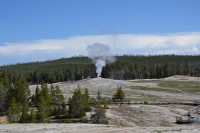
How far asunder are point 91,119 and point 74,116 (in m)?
3.97

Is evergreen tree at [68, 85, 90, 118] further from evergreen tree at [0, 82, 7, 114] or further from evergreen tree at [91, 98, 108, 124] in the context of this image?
evergreen tree at [0, 82, 7, 114]

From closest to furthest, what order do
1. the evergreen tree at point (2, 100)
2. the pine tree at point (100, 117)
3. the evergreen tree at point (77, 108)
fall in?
the pine tree at point (100, 117) < the evergreen tree at point (77, 108) < the evergreen tree at point (2, 100)

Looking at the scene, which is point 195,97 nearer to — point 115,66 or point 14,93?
point 14,93

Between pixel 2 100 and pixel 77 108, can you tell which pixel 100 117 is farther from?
pixel 2 100

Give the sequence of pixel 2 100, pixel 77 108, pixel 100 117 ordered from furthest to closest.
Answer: pixel 2 100 < pixel 77 108 < pixel 100 117

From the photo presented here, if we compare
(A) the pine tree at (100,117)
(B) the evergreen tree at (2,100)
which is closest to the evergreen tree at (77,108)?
(A) the pine tree at (100,117)

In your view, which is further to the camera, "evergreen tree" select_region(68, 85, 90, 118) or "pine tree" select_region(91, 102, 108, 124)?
"evergreen tree" select_region(68, 85, 90, 118)

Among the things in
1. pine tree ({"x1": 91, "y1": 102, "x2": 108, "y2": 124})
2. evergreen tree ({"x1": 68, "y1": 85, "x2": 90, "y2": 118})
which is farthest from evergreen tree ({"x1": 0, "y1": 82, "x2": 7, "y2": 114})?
pine tree ({"x1": 91, "y1": 102, "x2": 108, "y2": 124})

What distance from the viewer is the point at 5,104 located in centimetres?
6100

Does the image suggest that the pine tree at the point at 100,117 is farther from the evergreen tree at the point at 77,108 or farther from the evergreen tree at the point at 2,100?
the evergreen tree at the point at 2,100

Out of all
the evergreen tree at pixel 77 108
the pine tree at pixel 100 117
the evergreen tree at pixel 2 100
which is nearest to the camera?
the pine tree at pixel 100 117

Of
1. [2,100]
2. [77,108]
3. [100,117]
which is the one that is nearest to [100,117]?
[100,117]

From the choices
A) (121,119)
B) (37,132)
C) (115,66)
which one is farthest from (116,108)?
(115,66)

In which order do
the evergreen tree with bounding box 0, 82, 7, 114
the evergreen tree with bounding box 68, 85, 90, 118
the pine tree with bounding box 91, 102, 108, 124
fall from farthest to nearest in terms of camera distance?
1. the evergreen tree with bounding box 0, 82, 7, 114
2. the evergreen tree with bounding box 68, 85, 90, 118
3. the pine tree with bounding box 91, 102, 108, 124
